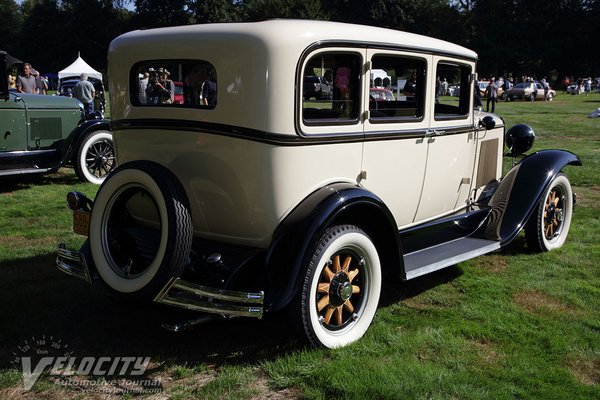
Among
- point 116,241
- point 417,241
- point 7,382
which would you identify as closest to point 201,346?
point 116,241

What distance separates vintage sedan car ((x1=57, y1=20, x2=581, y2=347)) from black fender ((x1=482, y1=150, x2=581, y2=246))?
0.58 meters

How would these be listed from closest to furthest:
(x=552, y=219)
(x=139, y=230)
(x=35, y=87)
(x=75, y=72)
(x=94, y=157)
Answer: (x=139, y=230) < (x=552, y=219) < (x=94, y=157) < (x=35, y=87) < (x=75, y=72)

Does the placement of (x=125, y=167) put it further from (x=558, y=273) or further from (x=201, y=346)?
(x=558, y=273)

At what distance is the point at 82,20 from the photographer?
70.4 m

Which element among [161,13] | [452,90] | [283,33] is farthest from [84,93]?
[161,13]

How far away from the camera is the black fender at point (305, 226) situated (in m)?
3.06

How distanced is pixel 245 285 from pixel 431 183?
1877 millimetres

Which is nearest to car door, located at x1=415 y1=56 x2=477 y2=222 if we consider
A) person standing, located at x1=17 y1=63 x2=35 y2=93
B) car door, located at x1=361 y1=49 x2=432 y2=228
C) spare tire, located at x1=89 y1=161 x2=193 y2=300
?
car door, located at x1=361 y1=49 x2=432 y2=228

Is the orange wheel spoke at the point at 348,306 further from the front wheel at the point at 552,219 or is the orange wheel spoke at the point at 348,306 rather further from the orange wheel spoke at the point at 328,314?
the front wheel at the point at 552,219

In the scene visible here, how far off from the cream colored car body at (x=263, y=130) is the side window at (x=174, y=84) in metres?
0.05

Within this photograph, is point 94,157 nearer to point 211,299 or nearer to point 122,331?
point 122,331

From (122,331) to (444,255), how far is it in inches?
92.0

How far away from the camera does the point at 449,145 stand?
4.51 m

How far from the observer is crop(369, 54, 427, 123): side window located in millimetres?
3902
